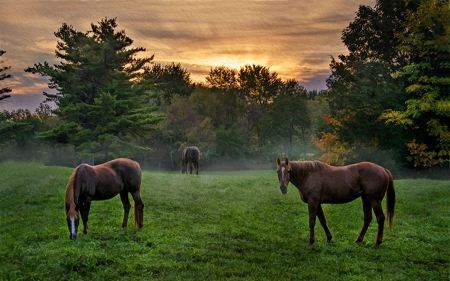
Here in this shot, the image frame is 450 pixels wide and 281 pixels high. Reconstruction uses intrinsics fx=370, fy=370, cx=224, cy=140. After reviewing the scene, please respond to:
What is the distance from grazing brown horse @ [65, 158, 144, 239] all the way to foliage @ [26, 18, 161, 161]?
24.2 m

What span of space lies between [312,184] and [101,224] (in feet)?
20.5

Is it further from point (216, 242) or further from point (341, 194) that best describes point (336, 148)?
A: point (216, 242)

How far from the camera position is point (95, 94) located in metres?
37.6

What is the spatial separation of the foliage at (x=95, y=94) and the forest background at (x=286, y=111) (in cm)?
11

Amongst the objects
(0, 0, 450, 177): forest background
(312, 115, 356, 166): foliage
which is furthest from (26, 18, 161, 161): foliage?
(312, 115, 356, 166): foliage

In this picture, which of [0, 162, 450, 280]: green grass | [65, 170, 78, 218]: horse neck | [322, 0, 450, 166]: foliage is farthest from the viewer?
[322, 0, 450, 166]: foliage

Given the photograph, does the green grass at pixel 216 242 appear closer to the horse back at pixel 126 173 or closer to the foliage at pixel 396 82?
the horse back at pixel 126 173

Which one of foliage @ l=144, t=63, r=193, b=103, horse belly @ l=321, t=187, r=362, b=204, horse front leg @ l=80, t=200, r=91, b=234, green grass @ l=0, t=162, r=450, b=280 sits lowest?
green grass @ l=0, t=162, r=450, b=280

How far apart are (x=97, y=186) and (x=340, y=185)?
6.40 meters

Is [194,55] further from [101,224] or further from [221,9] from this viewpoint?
[101,224]

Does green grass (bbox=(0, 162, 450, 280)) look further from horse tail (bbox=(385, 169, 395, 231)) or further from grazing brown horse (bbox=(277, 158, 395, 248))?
grazing brown horse (bbox=(277, 158, 395, 248))

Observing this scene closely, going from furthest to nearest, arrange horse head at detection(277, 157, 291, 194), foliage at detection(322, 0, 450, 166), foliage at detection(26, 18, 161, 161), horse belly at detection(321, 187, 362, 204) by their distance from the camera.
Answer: foliage at detection(26, 18, 161, 161) < foliage at detection(322, 0, 450, 166) < horse belly at detection(321, 187, 362, 204) < horse head at detection(277, 157, 291, 194)

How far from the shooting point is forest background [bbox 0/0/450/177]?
26312 millimetres

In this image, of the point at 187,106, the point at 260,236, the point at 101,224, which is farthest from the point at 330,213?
the point at 187,106
